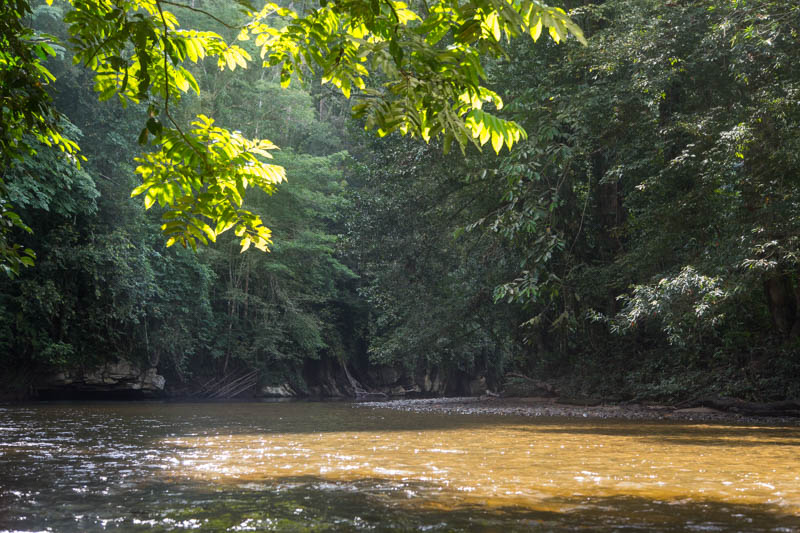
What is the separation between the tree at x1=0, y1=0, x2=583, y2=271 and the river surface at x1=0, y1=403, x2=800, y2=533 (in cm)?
149

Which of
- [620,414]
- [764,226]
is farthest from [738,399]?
[764,226]

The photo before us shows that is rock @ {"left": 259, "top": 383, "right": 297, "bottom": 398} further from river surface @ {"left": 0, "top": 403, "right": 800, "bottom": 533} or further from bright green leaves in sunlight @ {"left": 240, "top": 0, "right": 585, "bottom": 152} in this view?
bright green leaves in sunlight @ {"left": 240, "top": 0, "right": 585, "bottom": 152}

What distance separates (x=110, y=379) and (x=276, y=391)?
831cm

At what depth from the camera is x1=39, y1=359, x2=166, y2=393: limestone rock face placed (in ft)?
71.8

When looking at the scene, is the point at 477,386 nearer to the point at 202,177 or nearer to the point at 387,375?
the point at 387,375

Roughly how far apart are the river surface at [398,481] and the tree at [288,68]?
1488 millimetres

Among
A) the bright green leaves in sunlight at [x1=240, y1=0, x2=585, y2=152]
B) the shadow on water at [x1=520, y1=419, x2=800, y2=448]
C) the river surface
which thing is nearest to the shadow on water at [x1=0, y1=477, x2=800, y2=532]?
the river surface

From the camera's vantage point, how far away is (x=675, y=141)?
540 inches

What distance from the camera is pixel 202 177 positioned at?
3834mm

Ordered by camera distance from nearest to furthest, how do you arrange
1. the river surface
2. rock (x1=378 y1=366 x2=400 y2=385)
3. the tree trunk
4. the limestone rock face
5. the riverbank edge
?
the river surface < the riverbank edge < the tree trunk < the limestone rock face < rock (x1=378 y1=366 x2=400 y2=385)

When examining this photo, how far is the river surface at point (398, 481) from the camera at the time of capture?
3.55m

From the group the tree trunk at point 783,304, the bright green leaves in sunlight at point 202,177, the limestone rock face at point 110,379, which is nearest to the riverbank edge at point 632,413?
the tree trunk at point 783,304

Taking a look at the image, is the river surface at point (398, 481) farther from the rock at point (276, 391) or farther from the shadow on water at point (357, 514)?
the rock at point (276, 391)

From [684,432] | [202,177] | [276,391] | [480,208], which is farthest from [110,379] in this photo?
[202,177]
